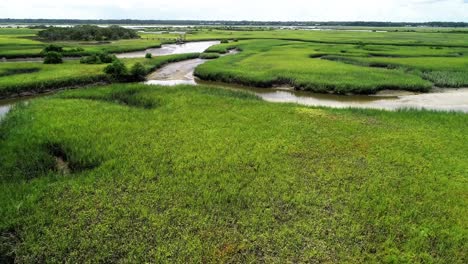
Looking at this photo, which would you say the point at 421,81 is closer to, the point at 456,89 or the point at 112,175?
the point at 456,89

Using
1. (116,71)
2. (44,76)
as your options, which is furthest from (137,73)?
(44,76)

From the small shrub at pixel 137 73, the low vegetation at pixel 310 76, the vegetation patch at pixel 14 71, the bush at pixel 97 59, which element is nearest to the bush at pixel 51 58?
the bush at pixel 97 59

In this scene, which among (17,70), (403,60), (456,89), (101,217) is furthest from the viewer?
(403,60)

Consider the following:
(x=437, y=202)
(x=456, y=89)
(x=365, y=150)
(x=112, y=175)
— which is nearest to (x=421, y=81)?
(x=456, y=89)

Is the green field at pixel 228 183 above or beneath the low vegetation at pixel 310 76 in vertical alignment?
beneath

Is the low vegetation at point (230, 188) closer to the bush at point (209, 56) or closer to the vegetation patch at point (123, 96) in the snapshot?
the vegetation patch at point (123, 96)

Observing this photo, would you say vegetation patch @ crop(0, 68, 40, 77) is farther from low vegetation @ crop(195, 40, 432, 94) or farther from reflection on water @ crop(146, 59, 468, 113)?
reflection on water @ crop(146, 59, 468, 113)

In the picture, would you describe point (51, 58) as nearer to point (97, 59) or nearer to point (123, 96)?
point (97, 59)

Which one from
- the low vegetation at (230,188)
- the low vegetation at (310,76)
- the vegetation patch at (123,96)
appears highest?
the low vegetation at (310,76)

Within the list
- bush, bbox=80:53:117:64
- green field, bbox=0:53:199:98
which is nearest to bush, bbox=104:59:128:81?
green field, bbox=0:53:199:98
